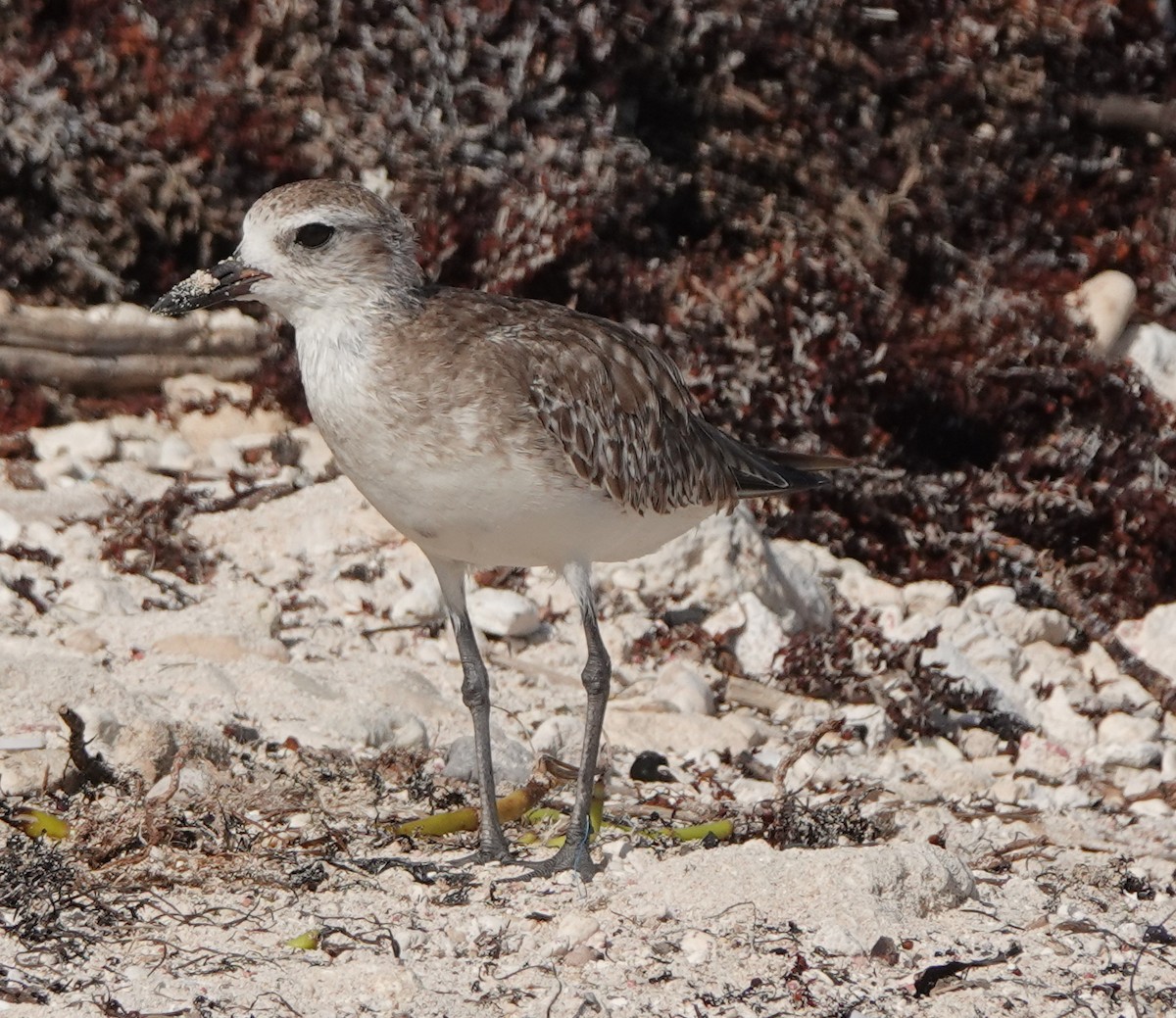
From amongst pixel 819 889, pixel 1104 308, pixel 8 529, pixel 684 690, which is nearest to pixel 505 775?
pixel 684 690

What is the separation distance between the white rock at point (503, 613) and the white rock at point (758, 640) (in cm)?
85

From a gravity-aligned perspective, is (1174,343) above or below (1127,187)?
below

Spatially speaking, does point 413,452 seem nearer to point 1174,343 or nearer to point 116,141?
point 116,141

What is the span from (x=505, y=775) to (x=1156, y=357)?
4853 millimetres

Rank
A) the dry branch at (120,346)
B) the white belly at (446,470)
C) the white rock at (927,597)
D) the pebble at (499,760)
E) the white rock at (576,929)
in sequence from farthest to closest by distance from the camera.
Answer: the dry branch at (120,346) < the white rock at (927,597) < the pebble at (499,760) < the white belly at (446,470) < the white rock at (576,929)

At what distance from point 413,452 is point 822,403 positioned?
3.93 m

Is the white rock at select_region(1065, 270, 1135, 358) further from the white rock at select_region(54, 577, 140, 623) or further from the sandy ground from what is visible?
the white rock at select_region(54, 577, 140, 623)

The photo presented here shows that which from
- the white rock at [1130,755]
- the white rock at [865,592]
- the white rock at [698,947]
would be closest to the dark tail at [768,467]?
the white rock at [865,592]

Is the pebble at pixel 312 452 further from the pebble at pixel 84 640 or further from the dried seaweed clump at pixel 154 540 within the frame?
the pebble at pixel 84 640

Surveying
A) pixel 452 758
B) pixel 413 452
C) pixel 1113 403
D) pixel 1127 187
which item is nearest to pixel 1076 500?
pixel 1113 403

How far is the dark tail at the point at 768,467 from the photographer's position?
670cm

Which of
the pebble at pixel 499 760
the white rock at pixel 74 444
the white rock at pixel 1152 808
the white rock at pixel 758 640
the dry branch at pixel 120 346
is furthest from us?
the dry branch at pixel 120 346

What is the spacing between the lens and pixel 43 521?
24.7 ft

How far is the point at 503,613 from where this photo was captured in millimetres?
7359
